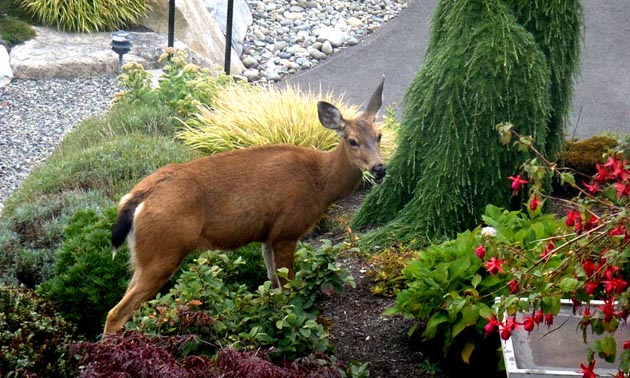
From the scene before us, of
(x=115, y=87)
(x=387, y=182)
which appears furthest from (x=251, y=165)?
(x=115, y=87)

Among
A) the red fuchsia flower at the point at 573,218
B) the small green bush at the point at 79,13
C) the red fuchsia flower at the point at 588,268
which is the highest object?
the red fuchsia flower at the point at 573,218

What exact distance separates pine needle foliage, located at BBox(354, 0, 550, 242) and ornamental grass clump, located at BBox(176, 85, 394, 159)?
2.07 metres

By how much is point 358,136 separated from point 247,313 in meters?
1.90

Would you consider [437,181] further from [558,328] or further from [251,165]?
[558,328]

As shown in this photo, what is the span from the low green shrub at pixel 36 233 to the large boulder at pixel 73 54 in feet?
17.6

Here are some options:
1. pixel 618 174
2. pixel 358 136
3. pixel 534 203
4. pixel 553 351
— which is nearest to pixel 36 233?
pixel 358 136

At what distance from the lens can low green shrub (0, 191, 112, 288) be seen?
7906 mm

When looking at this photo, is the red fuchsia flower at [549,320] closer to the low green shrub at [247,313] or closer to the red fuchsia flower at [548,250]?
the red fuchsia flower at [548,250]

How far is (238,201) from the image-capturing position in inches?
276

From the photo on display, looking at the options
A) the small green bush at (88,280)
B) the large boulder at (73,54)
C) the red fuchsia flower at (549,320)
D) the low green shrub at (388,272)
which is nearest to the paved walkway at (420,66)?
the large boulder at (73,54)

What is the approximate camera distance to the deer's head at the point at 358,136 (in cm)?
733

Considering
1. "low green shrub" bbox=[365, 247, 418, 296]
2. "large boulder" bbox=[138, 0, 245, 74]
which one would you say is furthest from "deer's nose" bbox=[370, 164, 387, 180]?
"large boulder" bbox=[138, 0, 245, 74]

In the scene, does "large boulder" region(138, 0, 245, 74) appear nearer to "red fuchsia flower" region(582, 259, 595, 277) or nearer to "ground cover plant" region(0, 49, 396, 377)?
"ground cover plant" region(0, 49, 396, 377)

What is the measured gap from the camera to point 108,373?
464cm
